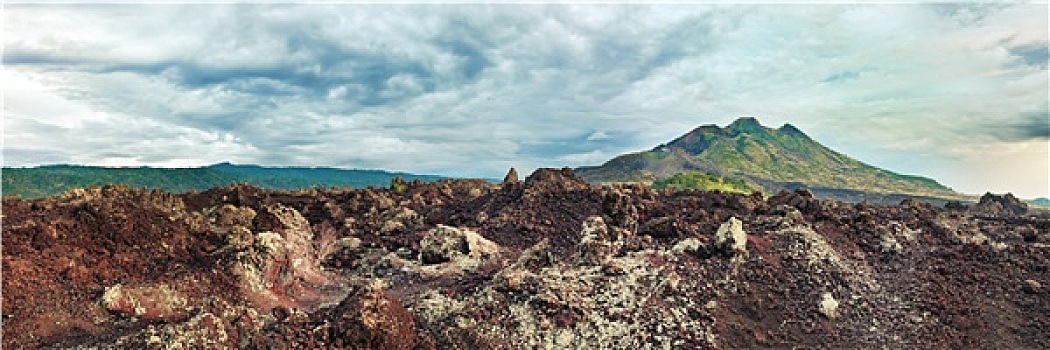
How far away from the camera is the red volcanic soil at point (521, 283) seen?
45.3ft

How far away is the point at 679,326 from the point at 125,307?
12.0 metres

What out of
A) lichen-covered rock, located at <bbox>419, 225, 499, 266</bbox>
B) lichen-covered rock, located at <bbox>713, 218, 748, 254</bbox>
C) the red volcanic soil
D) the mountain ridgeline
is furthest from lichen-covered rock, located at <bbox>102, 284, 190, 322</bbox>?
the mountain ridgeline

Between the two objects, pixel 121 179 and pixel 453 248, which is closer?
pixel 453 248

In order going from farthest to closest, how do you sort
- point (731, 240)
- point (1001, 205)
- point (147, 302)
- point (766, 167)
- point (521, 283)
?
point (766, 167) < point (1001, 205) < point (731, 240) < point (521, 283) < point (147, 302)

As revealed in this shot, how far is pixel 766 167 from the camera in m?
170

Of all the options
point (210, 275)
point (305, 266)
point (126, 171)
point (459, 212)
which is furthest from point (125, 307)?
point (126, 171)

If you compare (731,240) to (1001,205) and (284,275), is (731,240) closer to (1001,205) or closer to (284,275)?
(284,275)

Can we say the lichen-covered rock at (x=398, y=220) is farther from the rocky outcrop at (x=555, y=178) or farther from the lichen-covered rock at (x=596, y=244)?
the lichen-covered rock at (x=596, y=244)

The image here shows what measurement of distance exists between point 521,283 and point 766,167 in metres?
167

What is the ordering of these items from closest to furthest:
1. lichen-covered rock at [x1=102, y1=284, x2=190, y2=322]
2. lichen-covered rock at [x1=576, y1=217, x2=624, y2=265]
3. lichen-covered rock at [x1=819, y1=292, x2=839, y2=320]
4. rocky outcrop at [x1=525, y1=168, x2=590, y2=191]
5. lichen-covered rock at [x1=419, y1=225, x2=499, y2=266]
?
lichen-covered rock at [x1=102, y1=284, x2=190, y2=322]
lichen-covered rock at [x1=819, y1=292, x2=839, y2=320]
lichen-covered rock at [x1=576, y1=217, x2=624, y2=265]
lichen-covered rock at [x1=419, y1=225, x2=499, y2=266]
rocky outcrop at [x1=525, y1=168, x2=590, y2=191]

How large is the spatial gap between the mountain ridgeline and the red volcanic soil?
356 feet

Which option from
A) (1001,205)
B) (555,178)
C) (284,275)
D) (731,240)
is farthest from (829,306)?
(1001,205)

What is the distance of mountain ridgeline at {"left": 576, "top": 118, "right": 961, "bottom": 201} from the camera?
148125 millimetres

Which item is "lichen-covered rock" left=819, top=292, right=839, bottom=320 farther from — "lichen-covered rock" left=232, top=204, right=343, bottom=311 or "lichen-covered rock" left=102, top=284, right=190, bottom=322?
"lichen-covered rock" left=102, top=284, right=190, bottom=322
